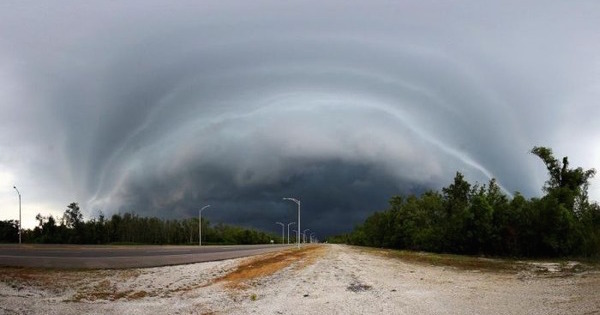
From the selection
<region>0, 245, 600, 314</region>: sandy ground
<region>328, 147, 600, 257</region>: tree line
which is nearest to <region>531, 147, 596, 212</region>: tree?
<region>328, 147, 600, 257</region>: tree line

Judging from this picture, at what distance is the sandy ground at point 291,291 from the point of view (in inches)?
886

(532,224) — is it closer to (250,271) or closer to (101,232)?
(250,271)

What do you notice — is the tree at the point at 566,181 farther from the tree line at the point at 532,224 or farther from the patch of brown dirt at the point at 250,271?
the patch of brown dirt at the point at 250,271

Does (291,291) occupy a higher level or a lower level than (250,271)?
higher

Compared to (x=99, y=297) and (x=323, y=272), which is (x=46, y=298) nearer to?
(x=99, y=297)

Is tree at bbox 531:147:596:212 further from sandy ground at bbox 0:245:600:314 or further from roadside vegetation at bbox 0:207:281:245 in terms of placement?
roadside vegetation at bbox 0:207:281:245

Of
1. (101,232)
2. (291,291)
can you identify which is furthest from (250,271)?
(101,232)

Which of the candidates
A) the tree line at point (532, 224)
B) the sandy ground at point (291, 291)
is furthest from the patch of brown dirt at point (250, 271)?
the tree line at point (532, 224)

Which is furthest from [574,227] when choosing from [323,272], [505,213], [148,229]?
[148,229]

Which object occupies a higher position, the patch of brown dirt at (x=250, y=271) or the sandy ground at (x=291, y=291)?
the sandy ground at (x=291, y=291)

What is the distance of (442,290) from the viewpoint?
28.2m

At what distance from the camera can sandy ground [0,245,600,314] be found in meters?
22.5

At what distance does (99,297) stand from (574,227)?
6229 centimetres

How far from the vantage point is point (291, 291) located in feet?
93.7
